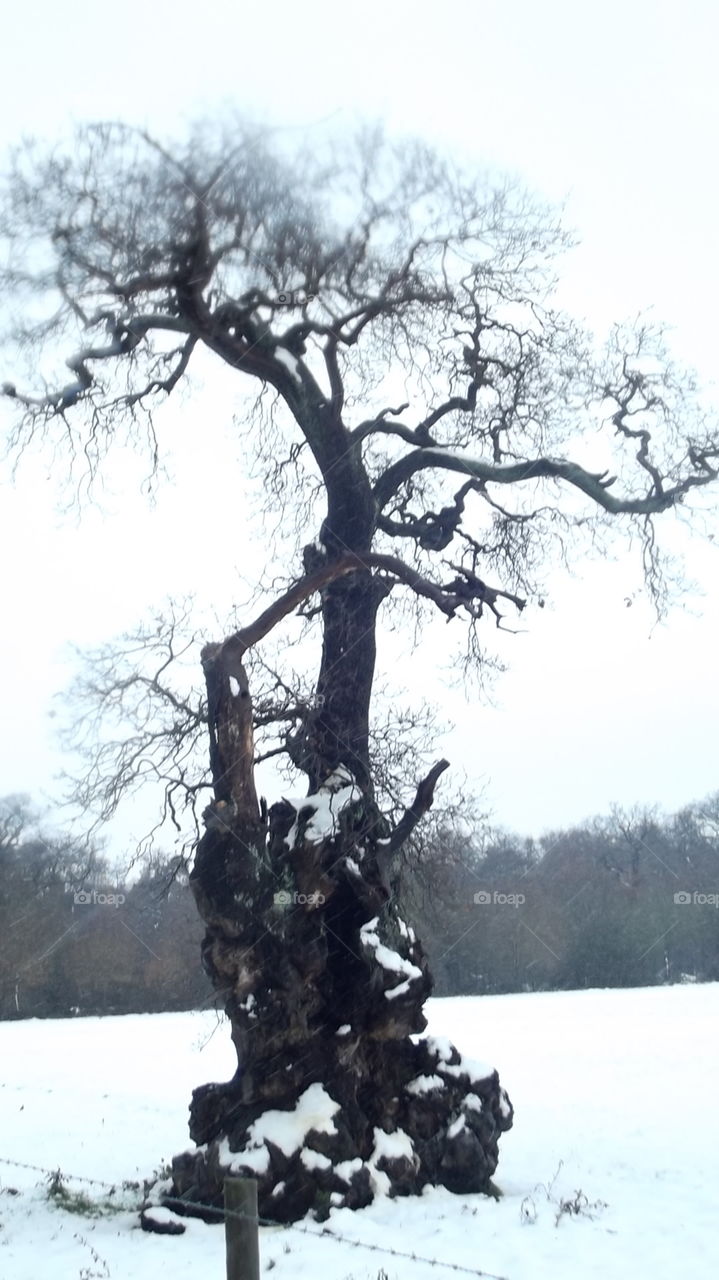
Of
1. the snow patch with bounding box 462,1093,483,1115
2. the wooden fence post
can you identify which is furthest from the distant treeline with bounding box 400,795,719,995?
the wooden fence post

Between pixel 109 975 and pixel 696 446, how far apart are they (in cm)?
2855

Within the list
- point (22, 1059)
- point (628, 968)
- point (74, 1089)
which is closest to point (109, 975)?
point (22, 1059)

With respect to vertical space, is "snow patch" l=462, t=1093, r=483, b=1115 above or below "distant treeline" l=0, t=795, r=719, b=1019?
below

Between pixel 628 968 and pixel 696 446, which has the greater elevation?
pixel 696 446

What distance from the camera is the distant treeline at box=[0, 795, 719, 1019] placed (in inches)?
A: 1332

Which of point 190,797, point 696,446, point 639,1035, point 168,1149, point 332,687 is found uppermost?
point 696,446

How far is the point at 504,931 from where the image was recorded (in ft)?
135

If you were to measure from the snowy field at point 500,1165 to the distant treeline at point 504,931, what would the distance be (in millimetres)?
3225

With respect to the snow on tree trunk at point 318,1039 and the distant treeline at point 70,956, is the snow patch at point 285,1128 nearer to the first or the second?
the snow on tree trunk at point 318,1039

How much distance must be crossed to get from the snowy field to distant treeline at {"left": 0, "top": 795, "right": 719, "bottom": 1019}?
10.6 ft

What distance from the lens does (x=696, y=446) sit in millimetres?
13750

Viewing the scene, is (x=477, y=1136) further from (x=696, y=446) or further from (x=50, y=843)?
(x=696, y=446)

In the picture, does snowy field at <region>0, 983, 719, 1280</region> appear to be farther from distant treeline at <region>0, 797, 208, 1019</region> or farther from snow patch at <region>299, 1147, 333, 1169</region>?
distant treeline at <region>0, 797, 208, 1019</region>

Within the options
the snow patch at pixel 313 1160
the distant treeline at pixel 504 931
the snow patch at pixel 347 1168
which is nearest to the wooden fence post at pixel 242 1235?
the snow patch at pixel 313 1160
